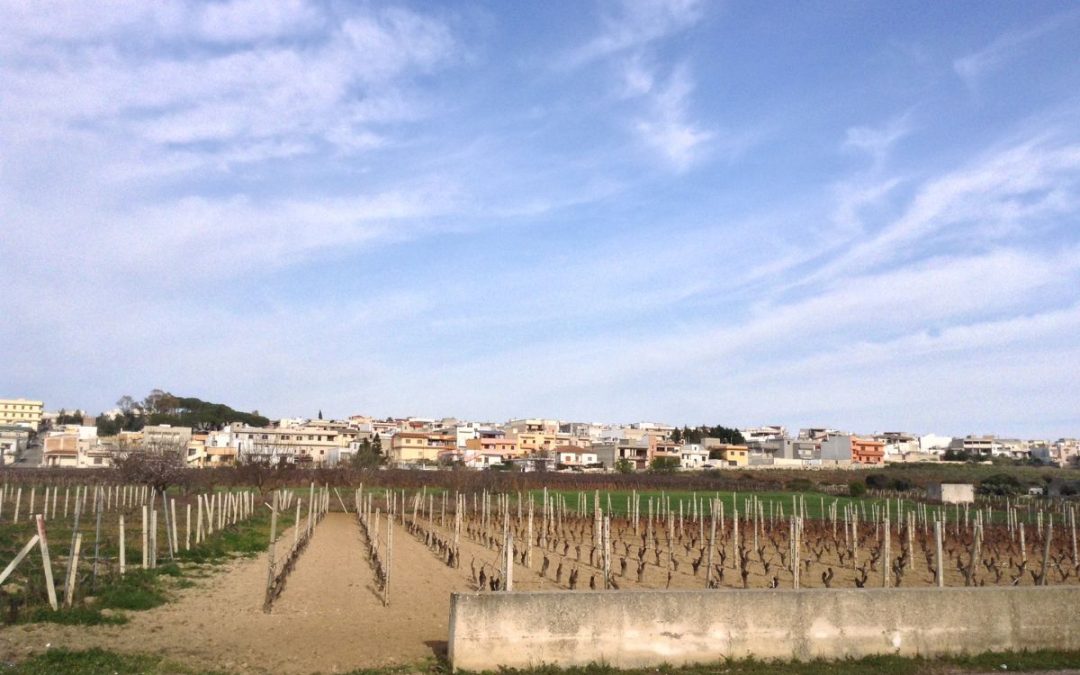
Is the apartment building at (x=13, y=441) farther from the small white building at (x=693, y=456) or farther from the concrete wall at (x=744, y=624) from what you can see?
the concrete wall at (x=744, y=624)

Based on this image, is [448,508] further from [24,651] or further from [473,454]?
[473,454]

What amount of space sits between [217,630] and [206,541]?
12630mm

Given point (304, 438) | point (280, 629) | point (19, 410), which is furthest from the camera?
point (19, 410)

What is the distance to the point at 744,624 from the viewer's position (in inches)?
382

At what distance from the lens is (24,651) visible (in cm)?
983

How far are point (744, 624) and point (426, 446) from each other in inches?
3997

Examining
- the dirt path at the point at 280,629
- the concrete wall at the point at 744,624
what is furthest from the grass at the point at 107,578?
the concrete wall at the point at 744,624

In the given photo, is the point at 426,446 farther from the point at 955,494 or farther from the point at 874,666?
the point at 874,666

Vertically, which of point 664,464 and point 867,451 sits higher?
point 867,451

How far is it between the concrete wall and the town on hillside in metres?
69.4

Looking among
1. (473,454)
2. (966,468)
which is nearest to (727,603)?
(473,454)

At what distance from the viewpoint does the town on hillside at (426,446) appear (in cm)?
9262

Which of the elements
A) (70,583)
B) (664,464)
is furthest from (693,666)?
(664,464)

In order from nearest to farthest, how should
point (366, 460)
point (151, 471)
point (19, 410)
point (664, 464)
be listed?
1. point (151, 471)
2. point (366, 460)
3. point (664, 464)
4. point (19, 410)
